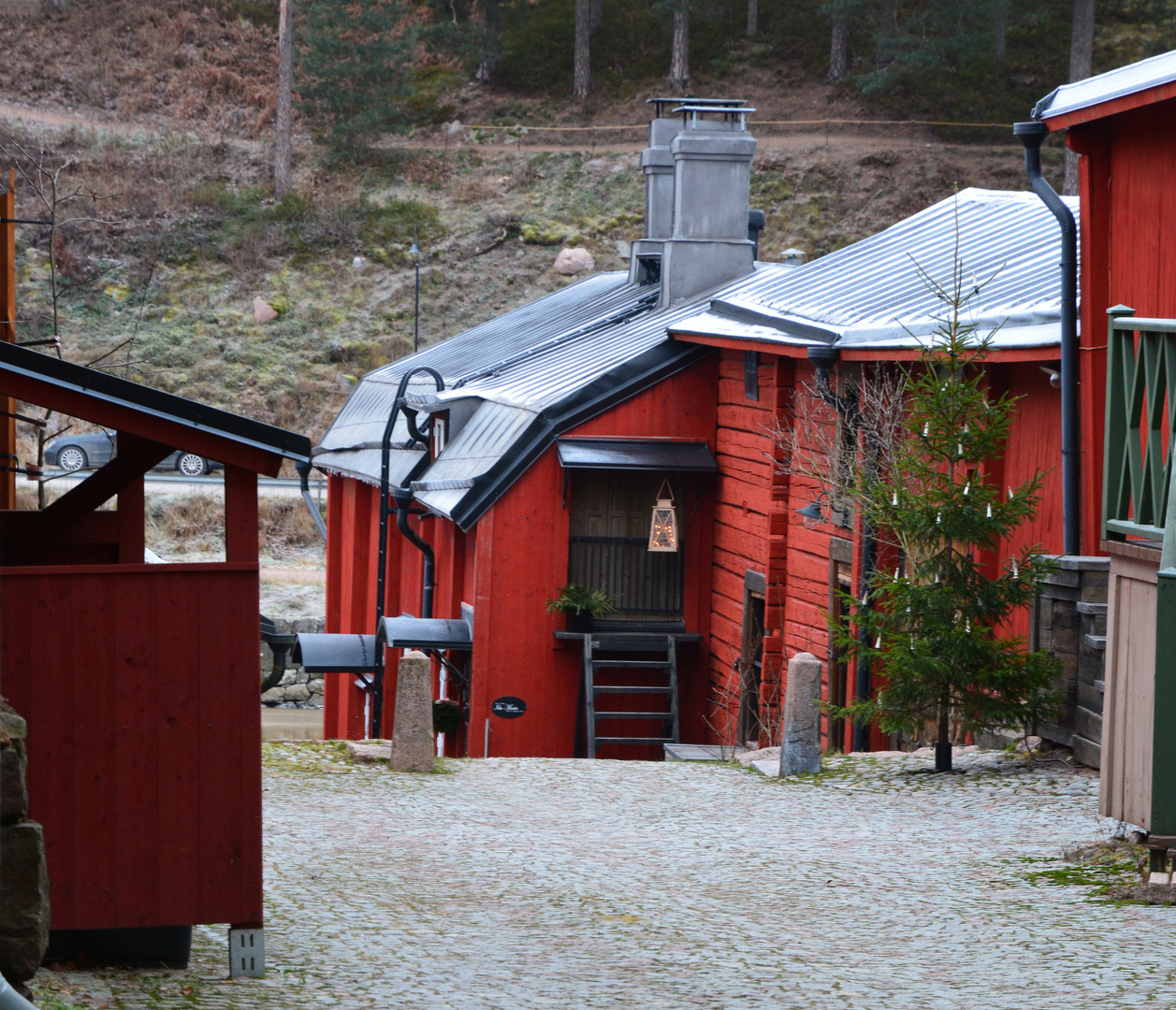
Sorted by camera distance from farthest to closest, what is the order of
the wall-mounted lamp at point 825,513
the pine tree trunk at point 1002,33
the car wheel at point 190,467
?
the pine tree trunk at point 1002,33 < the car wheel at point 190,467 < the wall-mounted lamp at point 825,513

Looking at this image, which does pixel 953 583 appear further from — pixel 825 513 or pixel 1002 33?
pixel 1002 33

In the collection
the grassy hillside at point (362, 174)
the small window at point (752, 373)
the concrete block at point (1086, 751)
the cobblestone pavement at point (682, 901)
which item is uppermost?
the grassy hillside at point (362, 174)

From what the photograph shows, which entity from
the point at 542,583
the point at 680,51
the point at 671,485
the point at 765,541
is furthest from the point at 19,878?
the point at 680,51

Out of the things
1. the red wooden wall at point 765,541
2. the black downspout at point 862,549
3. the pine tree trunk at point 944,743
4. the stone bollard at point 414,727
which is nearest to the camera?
the pine tree trunk at point 944,743

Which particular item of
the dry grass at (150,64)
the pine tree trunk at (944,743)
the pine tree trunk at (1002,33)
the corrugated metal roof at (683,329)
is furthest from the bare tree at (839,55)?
the pine tree trunk at (944,743)

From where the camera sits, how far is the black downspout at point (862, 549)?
13.2 metres

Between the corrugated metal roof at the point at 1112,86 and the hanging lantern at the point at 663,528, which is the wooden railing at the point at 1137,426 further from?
the hanging lantern at the point at 663,528

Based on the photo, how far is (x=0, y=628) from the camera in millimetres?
6008

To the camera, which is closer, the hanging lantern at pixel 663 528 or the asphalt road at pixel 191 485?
the hanging lantern at pixel 663 528

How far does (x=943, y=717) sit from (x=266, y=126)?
44.3 meters

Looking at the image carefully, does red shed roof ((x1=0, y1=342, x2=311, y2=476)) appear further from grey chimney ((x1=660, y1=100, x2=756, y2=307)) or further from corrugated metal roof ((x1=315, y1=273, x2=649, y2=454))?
corrugated metal roof ((x1=315, y1=273, x2=649, y2=454))

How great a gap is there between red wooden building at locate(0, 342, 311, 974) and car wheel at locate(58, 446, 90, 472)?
1087 inches

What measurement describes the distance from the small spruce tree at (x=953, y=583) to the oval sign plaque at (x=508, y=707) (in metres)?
5.42

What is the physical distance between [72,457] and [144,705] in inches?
1106
